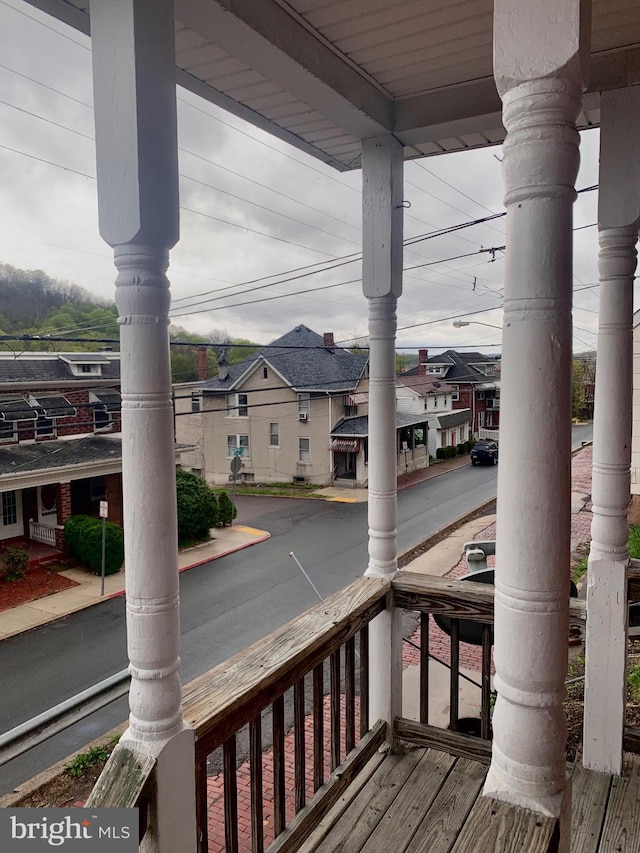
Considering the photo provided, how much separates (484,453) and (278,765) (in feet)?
49.4

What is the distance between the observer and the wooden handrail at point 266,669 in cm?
120

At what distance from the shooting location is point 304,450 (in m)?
13.4

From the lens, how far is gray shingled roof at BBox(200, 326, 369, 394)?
42.0 ft

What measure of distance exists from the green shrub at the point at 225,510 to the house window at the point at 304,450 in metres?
4.69

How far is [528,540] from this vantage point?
3.18ft

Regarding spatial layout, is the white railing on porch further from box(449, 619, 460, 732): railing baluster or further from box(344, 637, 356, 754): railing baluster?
box(449, 619, 460, 732): railing baluster

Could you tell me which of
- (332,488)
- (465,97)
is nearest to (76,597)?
(465,97)

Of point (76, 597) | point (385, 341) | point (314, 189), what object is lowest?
point (76, 597)

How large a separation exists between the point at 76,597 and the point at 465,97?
524 cm

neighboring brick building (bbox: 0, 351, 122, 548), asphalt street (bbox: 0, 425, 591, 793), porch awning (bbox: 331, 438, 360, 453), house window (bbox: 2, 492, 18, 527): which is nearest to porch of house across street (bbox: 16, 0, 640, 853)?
neighboring brick building (bbox: 0, 351, 122, 548)

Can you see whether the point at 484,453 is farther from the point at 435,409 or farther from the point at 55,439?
the point at 55,439

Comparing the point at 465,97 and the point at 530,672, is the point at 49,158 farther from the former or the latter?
the point at 530,672

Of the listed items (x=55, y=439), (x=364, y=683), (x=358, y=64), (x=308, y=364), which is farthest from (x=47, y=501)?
(x=308, y=364)

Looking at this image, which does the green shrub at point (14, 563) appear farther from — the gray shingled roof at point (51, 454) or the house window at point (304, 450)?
the house window at point (304, 450)
